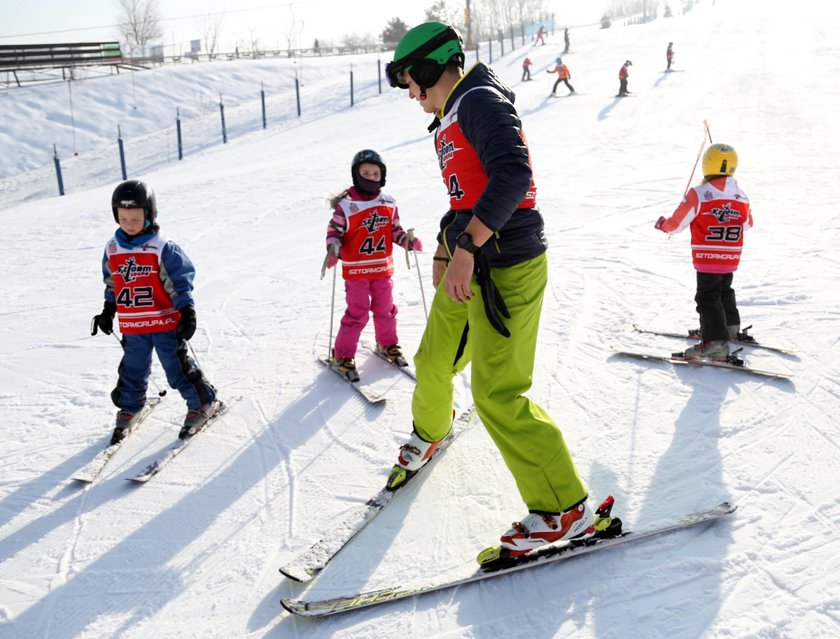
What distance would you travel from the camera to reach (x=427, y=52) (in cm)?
272

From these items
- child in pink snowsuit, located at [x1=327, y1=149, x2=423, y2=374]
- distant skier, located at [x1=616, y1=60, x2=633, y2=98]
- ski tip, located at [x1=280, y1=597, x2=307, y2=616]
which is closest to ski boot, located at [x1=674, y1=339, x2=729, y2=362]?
child in pink snowsuit, located at [x1=327, y1=149, x2=423, y2=374]

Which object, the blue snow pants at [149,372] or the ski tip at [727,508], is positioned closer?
the ski tip at [727,508]

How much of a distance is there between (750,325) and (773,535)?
106 inches

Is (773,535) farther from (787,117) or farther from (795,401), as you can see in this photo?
(787,117)

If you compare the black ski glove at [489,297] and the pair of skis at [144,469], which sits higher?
the black ski glove at [489,297]

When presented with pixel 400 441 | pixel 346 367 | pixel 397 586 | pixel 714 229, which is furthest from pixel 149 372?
pixel 714 229

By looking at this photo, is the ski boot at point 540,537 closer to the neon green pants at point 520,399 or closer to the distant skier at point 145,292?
the neon green pants at point 520,399

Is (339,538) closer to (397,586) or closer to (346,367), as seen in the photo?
(397,586)

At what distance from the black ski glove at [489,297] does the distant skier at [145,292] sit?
1.92m

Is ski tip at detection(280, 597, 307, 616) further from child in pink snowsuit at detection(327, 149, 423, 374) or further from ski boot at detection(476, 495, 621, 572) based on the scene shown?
child in pink snowsuit at detection(327, 149, 423, 374)

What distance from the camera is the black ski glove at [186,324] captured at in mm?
3797

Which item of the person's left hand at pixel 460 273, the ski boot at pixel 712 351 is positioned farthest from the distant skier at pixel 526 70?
the person's left hand at pixel 460 273

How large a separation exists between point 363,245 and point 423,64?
2.25 meters

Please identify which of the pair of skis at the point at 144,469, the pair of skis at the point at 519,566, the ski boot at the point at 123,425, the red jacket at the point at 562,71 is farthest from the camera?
the red jacket at the point at 562,71
